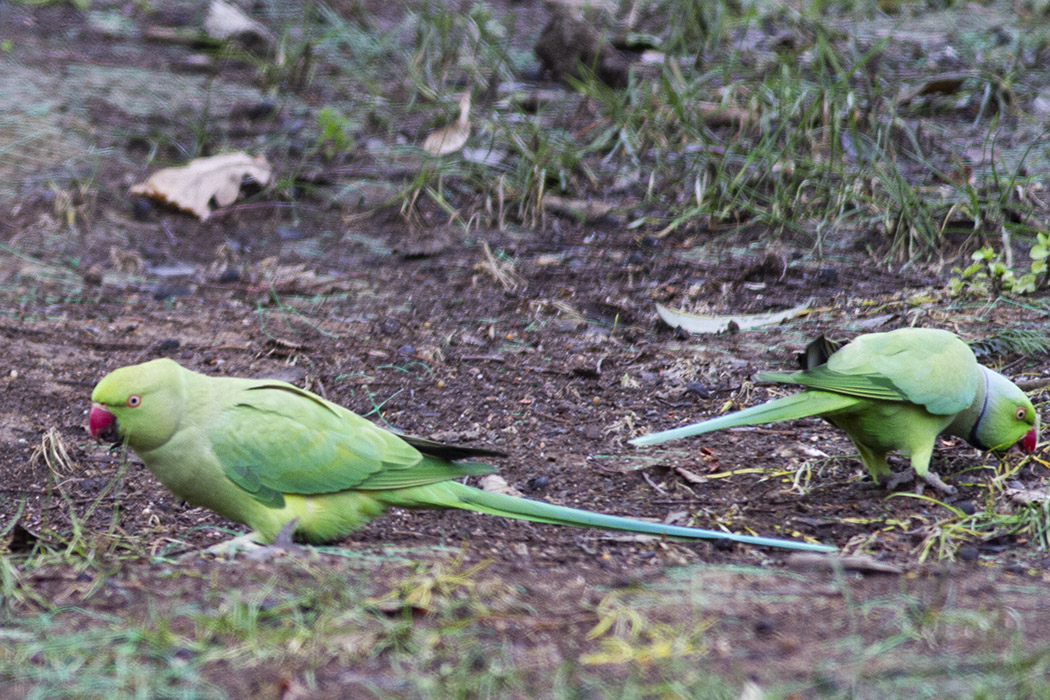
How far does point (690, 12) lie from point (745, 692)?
5800mm

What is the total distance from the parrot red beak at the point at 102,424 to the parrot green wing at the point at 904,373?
1989 mm

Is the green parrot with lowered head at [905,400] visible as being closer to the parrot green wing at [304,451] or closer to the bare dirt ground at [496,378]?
the bare dirt ground at [496,378]

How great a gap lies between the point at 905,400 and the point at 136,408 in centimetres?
234

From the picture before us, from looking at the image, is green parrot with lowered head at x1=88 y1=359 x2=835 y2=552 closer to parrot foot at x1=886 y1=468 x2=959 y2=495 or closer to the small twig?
the small twig

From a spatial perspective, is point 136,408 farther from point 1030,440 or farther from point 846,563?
point 1030,440

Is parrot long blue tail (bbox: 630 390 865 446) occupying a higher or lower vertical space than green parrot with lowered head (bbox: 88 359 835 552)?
higher

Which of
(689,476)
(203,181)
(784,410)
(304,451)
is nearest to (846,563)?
(784,410)

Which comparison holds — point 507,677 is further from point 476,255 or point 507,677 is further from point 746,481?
point 476,255

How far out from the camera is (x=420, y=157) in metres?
6.09

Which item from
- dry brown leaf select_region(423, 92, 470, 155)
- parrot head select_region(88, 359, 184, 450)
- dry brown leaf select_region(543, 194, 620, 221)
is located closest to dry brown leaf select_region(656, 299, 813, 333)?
dry brown leaf select_region(543, 194, 620, 221)

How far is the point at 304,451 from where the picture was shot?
121 inches

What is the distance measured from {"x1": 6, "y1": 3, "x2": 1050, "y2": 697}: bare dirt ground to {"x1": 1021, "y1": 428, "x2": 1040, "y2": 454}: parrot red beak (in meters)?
0.07

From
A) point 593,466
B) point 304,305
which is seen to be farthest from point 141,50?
point 593,466

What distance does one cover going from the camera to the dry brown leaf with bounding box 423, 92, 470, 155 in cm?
600
